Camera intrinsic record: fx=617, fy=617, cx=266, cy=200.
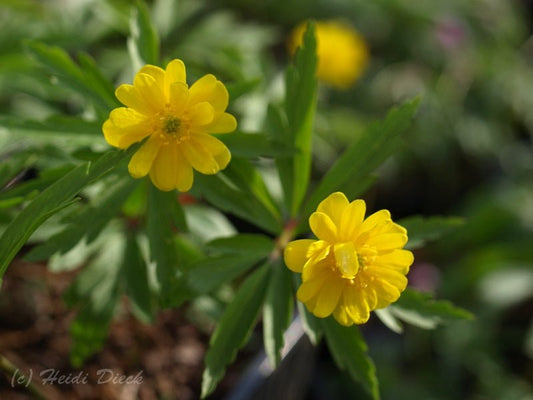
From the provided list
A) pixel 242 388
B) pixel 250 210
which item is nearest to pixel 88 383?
pixel 242 388

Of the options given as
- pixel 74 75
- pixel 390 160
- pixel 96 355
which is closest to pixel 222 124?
pixel 74 75

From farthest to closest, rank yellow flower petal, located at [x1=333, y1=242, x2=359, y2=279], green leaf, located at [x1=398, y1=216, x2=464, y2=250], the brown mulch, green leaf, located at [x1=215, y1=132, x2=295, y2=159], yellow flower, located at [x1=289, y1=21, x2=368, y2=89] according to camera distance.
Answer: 1. yellow flower, located at [x1=289, y1=21, x2=368, y2=89]
2. the brown mulch
3. green leaf, located at [x1=398, y1=216, x2=464, y2=250]
4. green leaf, located at [x1=215, y1=132, x2=295, y2=159]
5. yellow flower petal, located at [x1=333, y1=242, x2=359, y2=279]

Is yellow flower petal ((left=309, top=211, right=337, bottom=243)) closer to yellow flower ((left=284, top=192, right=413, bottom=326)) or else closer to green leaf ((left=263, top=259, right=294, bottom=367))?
yellow flower ((left=284, top=192, right=413, bottom=326))

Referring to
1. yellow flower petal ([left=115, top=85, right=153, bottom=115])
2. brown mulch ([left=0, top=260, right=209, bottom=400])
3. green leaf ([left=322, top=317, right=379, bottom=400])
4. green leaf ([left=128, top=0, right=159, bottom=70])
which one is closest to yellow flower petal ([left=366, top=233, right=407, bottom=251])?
green leaf ([left=322, top=317, right=379, bottom=400])

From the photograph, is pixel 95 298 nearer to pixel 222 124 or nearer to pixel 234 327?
pixel 234 327

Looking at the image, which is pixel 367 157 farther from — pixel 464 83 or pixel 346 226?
pixel 464 83
